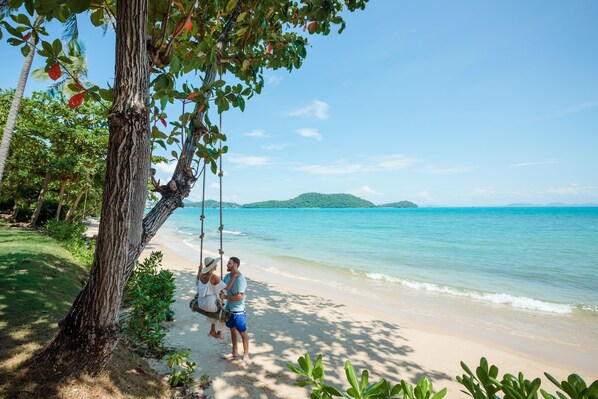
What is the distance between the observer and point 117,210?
8.09ft

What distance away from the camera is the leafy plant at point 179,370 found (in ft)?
12.9

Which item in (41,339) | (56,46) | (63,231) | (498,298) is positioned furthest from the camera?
(63,231)

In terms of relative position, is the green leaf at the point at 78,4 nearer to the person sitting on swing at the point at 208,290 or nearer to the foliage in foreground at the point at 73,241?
the person sitting on swing at the point at 208,290

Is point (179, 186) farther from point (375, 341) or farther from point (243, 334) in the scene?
point (375, 341)

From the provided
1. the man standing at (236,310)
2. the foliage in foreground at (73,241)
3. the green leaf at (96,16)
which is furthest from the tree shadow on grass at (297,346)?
the green leaf at (96,16)

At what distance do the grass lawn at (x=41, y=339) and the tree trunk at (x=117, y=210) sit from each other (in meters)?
0.19

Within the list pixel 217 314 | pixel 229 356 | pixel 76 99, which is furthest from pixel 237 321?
pixel 76 99

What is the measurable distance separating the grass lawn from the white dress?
110 centimetres

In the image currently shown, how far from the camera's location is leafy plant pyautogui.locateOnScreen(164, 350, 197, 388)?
3940mm

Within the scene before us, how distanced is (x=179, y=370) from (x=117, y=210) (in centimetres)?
312

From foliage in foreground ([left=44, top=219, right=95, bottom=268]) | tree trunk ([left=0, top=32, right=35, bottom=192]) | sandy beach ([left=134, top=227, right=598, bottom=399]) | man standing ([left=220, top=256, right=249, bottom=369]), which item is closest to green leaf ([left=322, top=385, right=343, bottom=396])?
sandy beach ([left=134, top=227, right=598, bottom=399])

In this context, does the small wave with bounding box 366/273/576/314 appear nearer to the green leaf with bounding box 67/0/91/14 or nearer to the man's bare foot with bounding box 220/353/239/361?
the man's bare foot with bounding box 220/353/239/361

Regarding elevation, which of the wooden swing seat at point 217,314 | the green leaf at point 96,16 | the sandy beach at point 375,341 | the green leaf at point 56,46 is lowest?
the sandy beach at point 375,341

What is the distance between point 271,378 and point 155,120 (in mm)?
4206
